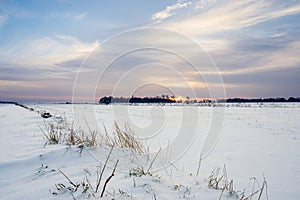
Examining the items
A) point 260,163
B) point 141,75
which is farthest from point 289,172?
point 141,75

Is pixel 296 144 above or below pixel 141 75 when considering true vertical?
below

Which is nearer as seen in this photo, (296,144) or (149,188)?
(149,188)

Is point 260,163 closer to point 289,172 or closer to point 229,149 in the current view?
point 289,172

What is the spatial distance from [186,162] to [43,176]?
273 centimetres

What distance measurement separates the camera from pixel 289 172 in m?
4.19

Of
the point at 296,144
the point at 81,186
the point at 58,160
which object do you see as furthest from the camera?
the point at 296,144

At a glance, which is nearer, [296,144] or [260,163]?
[260,163]

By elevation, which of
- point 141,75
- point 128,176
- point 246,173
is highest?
point 141,75

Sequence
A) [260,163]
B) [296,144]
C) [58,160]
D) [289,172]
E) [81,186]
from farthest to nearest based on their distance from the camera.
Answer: [296,144]
[260,163]
[289,172]
[58,160]
[81,186]

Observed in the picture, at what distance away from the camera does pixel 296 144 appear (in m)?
6.79

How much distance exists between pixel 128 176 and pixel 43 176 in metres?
1.13

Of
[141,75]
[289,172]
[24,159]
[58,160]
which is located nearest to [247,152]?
[289,172]

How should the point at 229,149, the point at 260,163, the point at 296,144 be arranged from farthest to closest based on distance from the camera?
the point at 296,144 → the point at 229,149 → the point at 260,163

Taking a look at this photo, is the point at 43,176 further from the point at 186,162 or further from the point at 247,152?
the point at 247,152
